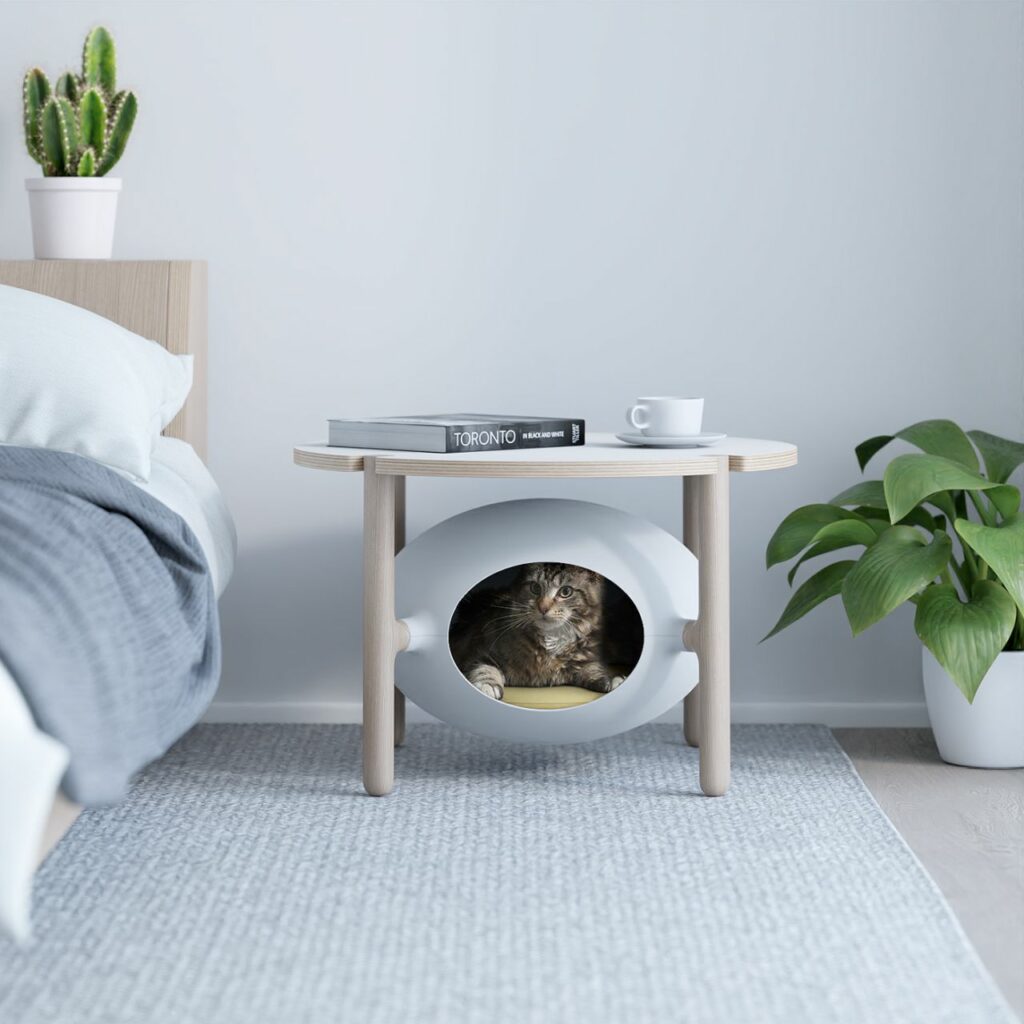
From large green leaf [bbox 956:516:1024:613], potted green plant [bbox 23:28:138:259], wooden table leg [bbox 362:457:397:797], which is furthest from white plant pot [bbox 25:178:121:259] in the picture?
large green leaf [bbox 956:516:1024:613]

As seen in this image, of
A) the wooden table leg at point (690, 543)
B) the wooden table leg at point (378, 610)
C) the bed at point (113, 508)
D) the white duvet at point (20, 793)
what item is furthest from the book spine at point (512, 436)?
the white duvet at point (20, 793)

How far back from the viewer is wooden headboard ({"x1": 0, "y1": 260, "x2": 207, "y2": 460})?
2158 mm

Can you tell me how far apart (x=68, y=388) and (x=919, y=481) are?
116 cm

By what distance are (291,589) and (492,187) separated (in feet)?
2.62

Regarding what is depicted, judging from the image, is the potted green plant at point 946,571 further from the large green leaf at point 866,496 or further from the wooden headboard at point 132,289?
the wooden headboard at point 132,289

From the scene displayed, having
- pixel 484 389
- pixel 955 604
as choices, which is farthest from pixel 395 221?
pixel 955 604

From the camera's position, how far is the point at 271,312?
2.34m

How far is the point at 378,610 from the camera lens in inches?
73.0

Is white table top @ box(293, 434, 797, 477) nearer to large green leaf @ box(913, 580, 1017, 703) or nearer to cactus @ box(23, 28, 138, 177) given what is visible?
large green leaf @ box(913, 580, 1017, 703)

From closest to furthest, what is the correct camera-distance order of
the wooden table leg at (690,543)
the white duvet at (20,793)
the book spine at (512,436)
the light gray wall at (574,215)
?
the white duvet at (20,793), the book spine at (512,436), the wooden table leg at (690,543), the light gray wall at (574,215)

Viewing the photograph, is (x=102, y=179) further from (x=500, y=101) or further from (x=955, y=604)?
(x=955, y=604)

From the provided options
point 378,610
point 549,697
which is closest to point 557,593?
point 549,697

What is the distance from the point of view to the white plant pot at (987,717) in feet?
6.70

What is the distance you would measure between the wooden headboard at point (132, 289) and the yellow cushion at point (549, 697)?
716 millimetres
